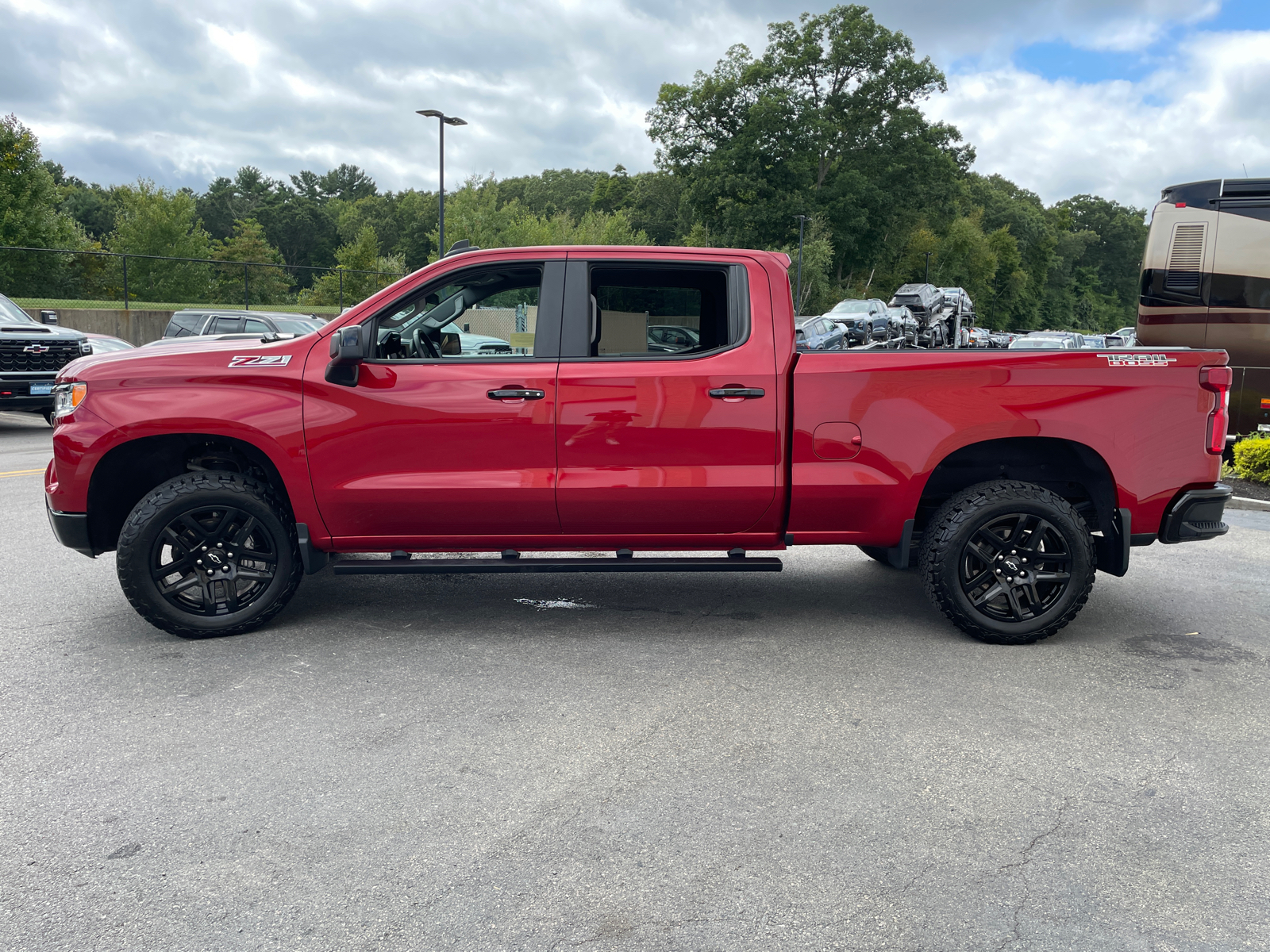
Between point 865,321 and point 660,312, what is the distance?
2886cm

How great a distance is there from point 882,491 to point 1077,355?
3.93 feet

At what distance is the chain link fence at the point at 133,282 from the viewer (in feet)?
95.1

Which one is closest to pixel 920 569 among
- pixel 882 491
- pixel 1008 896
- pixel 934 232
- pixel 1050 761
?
pixel 882 491

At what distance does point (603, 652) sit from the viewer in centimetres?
492

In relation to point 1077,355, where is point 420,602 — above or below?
below

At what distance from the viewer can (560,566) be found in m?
5.01

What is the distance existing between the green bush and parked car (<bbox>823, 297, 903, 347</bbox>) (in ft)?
66.1

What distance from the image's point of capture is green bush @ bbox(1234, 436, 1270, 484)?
1058 cm

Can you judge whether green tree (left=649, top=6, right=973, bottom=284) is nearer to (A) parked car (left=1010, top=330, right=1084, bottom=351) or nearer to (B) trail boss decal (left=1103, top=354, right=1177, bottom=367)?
(A) parked car (left=1010, top=330, right=1084, bottom=351)

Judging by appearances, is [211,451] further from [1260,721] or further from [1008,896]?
[1260,721]

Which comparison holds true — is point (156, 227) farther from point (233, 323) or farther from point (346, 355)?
point (346, 355)

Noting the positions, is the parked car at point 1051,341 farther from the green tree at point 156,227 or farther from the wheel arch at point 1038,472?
the green tree at point 156,227

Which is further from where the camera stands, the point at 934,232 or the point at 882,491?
the point at 934,232

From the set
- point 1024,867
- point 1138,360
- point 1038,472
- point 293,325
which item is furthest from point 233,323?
point 1024,867
